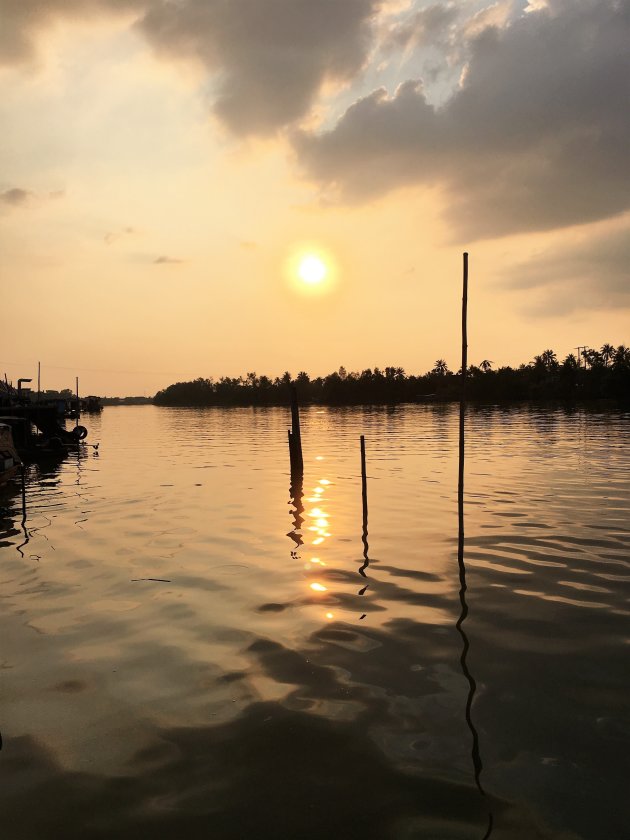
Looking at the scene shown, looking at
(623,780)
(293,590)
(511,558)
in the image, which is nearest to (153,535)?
(293,590)

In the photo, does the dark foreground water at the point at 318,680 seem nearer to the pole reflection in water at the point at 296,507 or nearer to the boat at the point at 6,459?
the pole reflection in water at the point at 296,507

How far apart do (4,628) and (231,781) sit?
6.18m

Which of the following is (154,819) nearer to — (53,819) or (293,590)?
(53,819)

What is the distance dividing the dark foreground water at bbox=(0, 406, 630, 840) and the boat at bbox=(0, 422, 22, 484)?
8.66 meters

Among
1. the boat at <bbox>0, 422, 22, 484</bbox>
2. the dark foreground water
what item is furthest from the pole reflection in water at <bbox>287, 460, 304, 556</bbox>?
the boat at <bbox>0, 422, 22, 484</bbox>

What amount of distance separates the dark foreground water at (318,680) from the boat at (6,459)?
28.4 ft

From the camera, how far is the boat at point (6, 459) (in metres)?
25.6

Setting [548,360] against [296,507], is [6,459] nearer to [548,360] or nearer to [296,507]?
[296,507]

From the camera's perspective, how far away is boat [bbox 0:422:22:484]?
2563 centimetres

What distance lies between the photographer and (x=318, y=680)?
7.56 meters

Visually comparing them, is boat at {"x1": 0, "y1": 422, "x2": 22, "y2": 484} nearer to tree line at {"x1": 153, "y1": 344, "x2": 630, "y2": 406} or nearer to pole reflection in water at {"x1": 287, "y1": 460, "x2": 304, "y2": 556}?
pole reflection in water at {"x1": 287, "y1": 460, "x2": 304, "y2": 556}

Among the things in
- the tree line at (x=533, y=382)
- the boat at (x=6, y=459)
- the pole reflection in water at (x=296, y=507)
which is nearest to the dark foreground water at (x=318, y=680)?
the pole reflection in water at (x=296, y=507)

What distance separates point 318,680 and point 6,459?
23980 millimetres

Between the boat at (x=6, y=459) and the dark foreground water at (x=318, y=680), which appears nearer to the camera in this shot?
the dark foreground water at (x=318, y=680)
